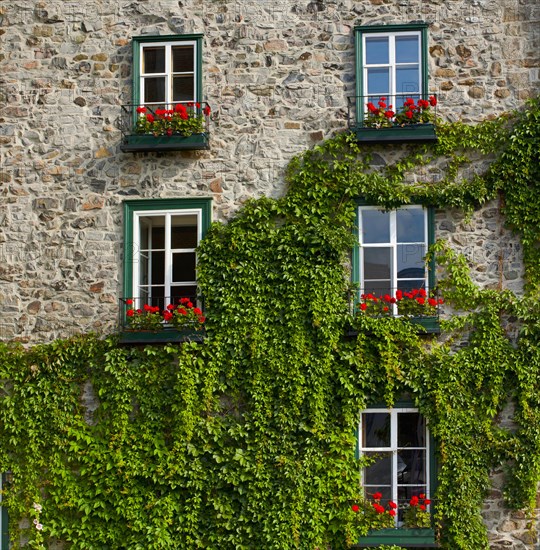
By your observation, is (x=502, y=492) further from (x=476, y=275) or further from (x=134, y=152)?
(x=134, y=152)

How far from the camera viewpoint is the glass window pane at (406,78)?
15.5m

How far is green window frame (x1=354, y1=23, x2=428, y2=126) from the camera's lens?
50.5 ft

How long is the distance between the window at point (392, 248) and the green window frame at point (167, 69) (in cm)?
317

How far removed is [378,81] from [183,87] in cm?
290

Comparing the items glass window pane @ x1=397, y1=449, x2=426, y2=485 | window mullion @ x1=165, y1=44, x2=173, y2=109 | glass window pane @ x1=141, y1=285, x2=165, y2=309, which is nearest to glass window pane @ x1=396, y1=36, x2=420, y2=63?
window mullion @ x1=165, y1=44, x2=173, y2=109

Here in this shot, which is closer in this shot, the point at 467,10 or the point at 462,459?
the point at 462,459

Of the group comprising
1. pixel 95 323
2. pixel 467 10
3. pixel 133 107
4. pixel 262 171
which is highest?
pixel 467 10

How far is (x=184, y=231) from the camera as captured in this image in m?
15.6

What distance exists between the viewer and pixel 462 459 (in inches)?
567

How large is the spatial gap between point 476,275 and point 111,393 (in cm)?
545

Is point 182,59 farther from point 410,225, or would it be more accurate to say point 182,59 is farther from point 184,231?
point 410,225

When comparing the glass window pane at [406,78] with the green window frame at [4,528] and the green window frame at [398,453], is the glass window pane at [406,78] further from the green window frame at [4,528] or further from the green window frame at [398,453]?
the green window frame at [4,528]

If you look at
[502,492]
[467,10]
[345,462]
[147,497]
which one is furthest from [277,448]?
[467,10]

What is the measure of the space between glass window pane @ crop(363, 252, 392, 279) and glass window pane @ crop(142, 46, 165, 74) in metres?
4.14
